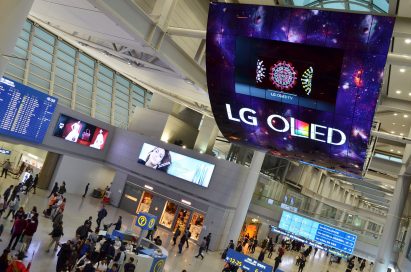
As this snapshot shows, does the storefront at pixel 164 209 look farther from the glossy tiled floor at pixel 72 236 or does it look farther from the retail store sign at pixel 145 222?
the retail store sign at pixel 145 222

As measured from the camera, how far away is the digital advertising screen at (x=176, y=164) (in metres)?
29.4

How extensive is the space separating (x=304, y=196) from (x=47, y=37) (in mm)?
34021

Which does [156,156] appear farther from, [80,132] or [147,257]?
[147,257]

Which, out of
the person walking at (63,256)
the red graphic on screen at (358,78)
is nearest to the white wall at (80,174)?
the person walking at (63,256)

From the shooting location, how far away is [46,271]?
43.4ft

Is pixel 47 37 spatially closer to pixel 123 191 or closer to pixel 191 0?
pixel 123 191

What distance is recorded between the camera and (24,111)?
22.2m

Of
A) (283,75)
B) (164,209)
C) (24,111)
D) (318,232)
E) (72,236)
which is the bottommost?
(72,236)

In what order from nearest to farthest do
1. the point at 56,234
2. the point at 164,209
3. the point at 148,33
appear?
the point at 148,33 < the point at 56,234 < the point at 164,209

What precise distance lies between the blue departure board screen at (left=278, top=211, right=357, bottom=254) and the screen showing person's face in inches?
409

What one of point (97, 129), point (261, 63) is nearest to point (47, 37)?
point (97, 129)

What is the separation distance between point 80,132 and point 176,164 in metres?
7.40

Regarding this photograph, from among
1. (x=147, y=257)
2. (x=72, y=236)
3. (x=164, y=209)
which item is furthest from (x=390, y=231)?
(x=72, y=236)

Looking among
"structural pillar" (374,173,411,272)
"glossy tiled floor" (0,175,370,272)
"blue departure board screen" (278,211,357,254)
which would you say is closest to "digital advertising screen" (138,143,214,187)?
"glossy tiled floor" (0,175,370,272)
